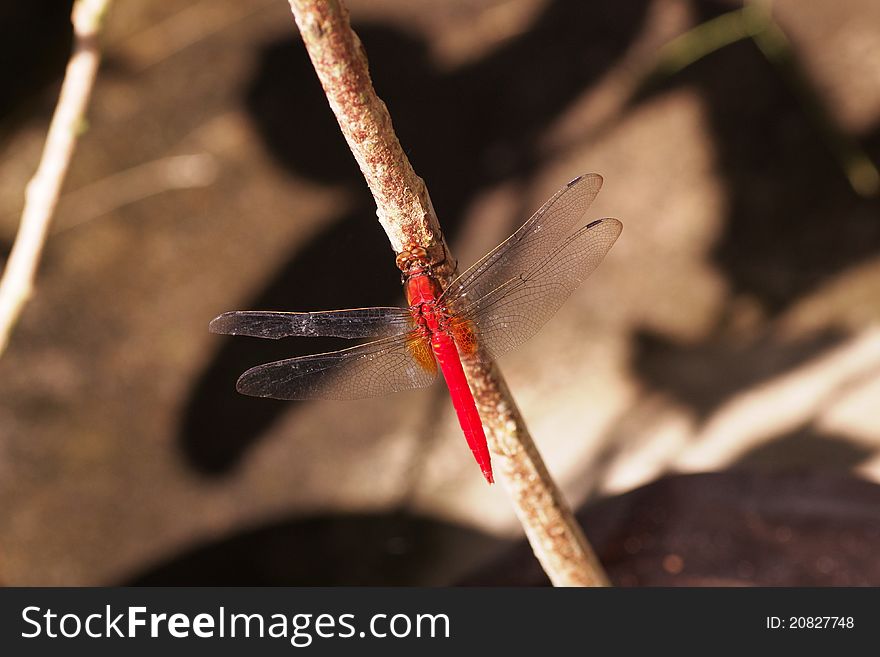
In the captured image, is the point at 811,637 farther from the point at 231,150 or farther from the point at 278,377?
the point at 231,150

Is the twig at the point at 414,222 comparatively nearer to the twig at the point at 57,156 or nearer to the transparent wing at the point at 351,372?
the transparent wing at the point at 351,372

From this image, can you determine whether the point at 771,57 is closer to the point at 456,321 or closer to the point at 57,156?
the point at 456,321

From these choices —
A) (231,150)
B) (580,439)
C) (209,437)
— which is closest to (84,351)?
(209,437)

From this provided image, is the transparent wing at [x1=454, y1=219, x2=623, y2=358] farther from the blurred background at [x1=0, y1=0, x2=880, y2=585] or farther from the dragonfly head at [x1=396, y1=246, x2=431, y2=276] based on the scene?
the blurred background at [x1=0, y1=0, x2=880, y2=585]

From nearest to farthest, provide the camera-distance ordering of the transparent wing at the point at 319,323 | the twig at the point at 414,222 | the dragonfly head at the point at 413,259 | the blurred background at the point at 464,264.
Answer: the twig at the point at 414,222 < the dragonfly head at the point at 413,259 < the transparent wing at the point at 319,323 < the blurred background at the point at 464,264

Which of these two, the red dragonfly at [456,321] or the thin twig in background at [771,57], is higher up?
the thin twig in background at [771,57]

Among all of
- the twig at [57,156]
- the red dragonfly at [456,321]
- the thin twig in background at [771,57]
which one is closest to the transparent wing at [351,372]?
the red dragonfly at [456,321]

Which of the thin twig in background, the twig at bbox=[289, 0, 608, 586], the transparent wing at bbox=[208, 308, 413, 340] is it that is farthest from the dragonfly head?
the thin twig in background

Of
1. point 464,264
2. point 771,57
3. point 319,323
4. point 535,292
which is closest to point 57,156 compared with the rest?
point 319,323
